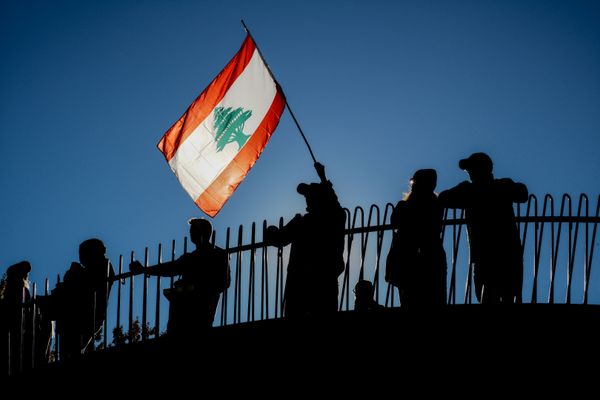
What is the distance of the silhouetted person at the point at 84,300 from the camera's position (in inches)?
436

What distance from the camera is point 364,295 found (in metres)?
10.6

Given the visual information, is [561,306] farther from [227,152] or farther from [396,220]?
[227,152]

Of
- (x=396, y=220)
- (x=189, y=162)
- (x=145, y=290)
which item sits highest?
(x=189, y=162)

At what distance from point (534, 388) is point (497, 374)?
388 millimetres

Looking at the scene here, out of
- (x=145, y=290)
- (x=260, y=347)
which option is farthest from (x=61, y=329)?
(x=260, y=347)

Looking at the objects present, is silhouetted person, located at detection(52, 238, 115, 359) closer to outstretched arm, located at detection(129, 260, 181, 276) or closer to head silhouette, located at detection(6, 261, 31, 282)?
outstretched arm, located at detection(129, 260, 181, 276)

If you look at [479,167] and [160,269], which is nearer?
[479,167]

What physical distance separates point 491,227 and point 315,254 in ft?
6.13

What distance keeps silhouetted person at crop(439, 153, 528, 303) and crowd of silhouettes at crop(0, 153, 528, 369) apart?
0.03ft

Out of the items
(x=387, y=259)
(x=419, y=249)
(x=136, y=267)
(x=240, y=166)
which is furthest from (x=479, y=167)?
(x=136, y=267)

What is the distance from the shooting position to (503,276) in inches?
369

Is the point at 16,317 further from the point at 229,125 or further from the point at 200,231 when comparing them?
the point at 229,125

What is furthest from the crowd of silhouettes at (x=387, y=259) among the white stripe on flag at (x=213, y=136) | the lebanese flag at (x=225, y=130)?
the white stripe on flag at (x=213, y=136)

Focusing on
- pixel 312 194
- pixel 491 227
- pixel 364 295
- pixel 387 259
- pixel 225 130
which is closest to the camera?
pixel 491 227
